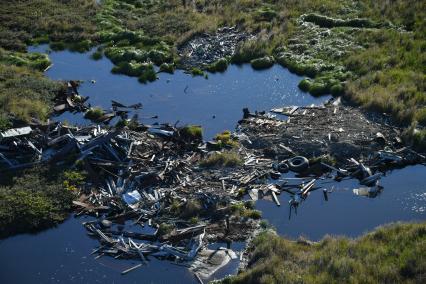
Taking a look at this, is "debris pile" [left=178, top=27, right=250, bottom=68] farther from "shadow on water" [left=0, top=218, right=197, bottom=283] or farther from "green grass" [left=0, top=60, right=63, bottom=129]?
"shadow on water" [left=0, top=218, right=197, bottom=283]

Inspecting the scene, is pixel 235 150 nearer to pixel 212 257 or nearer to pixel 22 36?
pixel 212 257

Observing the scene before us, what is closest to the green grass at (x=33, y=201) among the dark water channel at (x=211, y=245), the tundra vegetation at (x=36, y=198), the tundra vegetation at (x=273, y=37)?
the tundra vegetation at (x=36, y=198)

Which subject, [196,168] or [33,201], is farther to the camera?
[196,168]

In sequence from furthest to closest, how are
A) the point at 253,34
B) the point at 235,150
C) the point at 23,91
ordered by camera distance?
1. the point at 253,34
2. the point at 23,91
3. the point at 235,150

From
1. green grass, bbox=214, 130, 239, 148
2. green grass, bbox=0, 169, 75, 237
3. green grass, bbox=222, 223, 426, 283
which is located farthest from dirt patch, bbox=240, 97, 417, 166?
green grass, bbox=0, 169, 75, 237

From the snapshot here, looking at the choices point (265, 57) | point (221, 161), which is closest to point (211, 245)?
point (221, 161)

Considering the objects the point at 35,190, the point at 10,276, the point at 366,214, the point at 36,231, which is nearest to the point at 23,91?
the point at 35,190

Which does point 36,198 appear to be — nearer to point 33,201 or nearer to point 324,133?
point 33,201

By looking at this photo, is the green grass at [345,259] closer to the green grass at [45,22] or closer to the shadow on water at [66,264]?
the shadow on water at [66,264]
